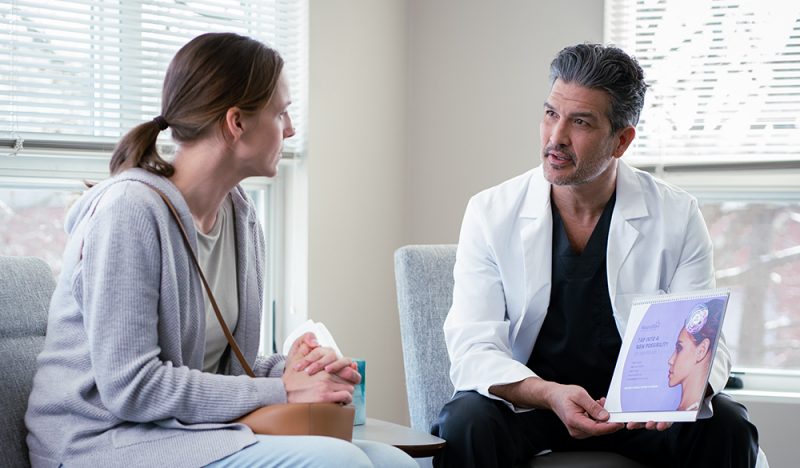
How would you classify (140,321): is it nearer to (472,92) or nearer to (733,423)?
(733,423)

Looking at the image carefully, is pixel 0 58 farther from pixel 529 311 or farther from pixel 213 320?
pixel 529 311

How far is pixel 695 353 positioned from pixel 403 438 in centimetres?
58

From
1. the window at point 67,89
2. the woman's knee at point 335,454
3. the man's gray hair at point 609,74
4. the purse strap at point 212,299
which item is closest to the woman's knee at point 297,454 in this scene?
the woman's knee at point 335,454

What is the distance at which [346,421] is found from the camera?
1.65 m

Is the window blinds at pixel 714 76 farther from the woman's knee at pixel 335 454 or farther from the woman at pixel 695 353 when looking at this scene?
→ the woman's knee at pixel 335 454

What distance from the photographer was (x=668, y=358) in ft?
5.89

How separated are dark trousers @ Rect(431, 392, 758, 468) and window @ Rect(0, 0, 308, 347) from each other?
1.04 metres

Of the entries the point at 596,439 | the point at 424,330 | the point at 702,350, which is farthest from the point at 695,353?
the point at 424,330

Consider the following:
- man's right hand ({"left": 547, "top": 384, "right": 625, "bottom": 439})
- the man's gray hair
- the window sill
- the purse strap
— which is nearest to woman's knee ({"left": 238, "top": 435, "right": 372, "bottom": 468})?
the purse strap

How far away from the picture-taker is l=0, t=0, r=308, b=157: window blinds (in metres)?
2.35

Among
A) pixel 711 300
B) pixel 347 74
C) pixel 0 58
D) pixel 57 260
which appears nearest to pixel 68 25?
pixel 0 58

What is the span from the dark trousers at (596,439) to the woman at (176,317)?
24 cm

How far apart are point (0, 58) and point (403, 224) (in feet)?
5.06

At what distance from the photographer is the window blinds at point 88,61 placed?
2.35 metres
